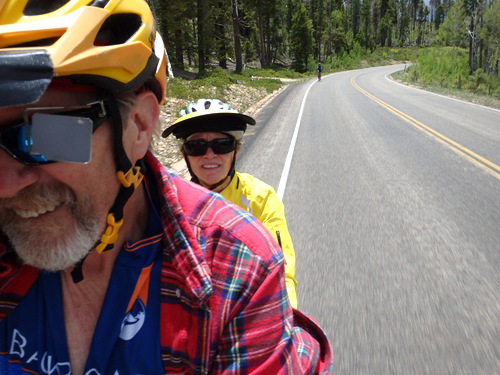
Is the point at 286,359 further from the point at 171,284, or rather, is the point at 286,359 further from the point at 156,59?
the point at 156,59

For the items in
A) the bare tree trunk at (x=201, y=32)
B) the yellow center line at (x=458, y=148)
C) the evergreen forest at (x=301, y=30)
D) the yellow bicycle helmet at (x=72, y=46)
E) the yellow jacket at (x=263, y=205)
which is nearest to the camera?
the yellow bicycle helmet at (x=72, y=46)

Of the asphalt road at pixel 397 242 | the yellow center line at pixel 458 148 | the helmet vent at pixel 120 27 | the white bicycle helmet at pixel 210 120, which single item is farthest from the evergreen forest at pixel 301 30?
the helmet vent at pixel 120 27

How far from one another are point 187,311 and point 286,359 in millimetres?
326

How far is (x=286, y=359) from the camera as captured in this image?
1.06 m

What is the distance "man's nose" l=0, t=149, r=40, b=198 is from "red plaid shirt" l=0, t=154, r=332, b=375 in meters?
0.27

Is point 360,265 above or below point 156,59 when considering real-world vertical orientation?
below

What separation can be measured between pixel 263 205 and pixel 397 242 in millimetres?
2199

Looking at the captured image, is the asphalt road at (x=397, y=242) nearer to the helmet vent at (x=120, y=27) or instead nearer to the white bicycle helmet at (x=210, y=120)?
the white bicycle helmet at (x=210, y=120)

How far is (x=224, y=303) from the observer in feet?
3.36

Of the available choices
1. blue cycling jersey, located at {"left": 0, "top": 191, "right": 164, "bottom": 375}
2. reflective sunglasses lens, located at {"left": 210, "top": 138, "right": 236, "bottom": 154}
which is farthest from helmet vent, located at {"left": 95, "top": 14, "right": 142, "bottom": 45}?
reflective sunglasses lens, located at {"left": 210, "top": 138, "right": 236, "bottom": 154}

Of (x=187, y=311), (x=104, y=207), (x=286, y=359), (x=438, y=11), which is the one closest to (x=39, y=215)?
(x=104, y=207)

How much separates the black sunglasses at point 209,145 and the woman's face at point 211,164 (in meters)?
0.02

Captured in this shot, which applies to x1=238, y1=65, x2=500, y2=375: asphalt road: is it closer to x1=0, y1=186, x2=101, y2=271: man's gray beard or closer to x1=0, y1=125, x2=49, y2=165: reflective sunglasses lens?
x1=0, y1=186, x2=101, y2=271: man's gray beard

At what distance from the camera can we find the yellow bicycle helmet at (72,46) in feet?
2.70
